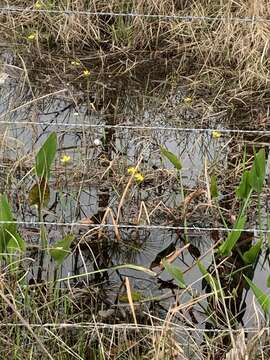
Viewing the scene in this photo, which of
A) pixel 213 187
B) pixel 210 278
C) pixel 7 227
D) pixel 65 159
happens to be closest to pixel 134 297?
pixel 210 278

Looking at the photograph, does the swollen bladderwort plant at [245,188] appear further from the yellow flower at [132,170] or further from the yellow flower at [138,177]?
the yellow flower at [138,177]

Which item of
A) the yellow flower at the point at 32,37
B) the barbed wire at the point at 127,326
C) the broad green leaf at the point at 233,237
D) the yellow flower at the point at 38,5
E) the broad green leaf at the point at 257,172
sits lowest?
the barbed wire at the point at 127,326

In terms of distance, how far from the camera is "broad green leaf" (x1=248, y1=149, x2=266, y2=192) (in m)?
2.92

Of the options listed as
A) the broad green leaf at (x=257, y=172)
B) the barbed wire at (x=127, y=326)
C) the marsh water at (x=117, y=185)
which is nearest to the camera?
the barbed wire at (x=127, y=326)

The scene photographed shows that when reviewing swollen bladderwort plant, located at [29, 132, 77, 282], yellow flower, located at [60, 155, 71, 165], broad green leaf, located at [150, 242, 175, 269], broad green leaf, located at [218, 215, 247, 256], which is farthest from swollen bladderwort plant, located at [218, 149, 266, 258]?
yellow flower, located at [60, 155, 71, 165]

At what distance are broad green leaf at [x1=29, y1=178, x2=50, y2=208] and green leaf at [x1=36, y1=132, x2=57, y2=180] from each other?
0.06 meters

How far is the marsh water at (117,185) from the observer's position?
10.4 feet

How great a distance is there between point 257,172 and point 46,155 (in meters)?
0.84

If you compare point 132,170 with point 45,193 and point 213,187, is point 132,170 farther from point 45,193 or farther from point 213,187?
point 45,193

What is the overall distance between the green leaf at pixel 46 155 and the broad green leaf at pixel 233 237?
29.3 inches

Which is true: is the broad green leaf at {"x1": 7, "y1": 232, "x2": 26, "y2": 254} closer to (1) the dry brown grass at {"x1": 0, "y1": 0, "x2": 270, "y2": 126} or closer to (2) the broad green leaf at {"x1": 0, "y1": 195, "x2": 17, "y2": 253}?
(2) the broad green leaf at {"x1": 0, "y1": 195, "x2": 17, "y2": 253}

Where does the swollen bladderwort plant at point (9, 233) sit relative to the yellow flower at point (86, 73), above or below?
below

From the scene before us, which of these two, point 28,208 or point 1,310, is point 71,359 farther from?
point 28,208

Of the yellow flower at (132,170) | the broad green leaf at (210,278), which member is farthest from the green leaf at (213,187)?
the broad green leaf at (210,278)
